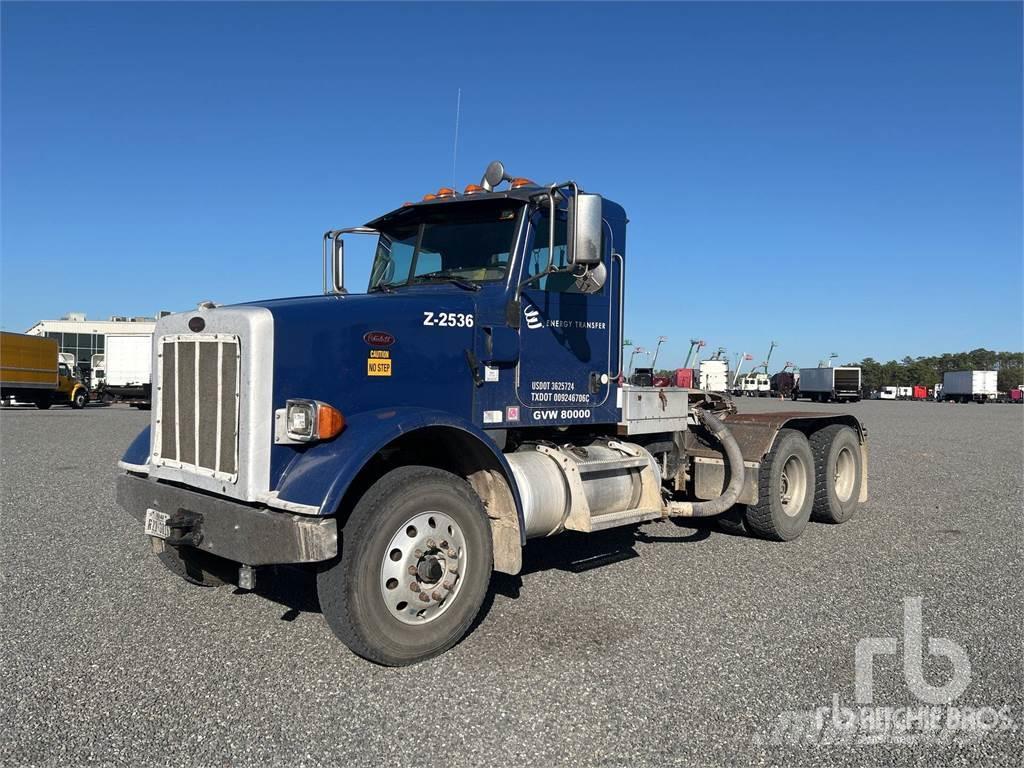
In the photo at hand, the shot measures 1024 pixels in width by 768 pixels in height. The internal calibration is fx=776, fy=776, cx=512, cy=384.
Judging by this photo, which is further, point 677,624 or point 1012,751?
point 677,624

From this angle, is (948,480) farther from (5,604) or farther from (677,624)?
(5,604)

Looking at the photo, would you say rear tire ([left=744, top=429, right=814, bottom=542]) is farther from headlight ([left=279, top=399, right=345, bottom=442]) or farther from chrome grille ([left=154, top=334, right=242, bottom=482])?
chrome grille ([left=154, top=334, right=242, bottom=482])

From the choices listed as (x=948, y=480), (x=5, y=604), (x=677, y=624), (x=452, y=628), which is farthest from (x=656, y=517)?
(x=948, y=480)

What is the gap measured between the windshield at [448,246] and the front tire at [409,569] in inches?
66.3

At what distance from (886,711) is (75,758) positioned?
11.7 feet

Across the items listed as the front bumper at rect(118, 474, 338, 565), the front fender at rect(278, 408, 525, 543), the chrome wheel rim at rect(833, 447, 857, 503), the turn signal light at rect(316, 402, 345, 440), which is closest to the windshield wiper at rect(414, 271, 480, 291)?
the front fender at rect(278, 408, 525, 543)

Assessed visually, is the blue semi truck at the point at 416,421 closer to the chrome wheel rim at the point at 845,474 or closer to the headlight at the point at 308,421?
the headlight at the point at 308,421

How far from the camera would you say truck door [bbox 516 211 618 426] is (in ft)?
17.8

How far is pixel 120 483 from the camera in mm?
4961

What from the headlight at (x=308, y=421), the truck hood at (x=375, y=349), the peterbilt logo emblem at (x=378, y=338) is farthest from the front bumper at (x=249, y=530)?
the peterbilt logo emblem at (x=378, y=338)

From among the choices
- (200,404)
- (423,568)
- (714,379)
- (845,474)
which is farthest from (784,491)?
(714,379)

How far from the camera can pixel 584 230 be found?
4770 millimetres

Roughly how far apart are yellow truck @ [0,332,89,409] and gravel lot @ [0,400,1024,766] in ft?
89.6

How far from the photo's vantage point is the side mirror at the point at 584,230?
4773 millimetres
